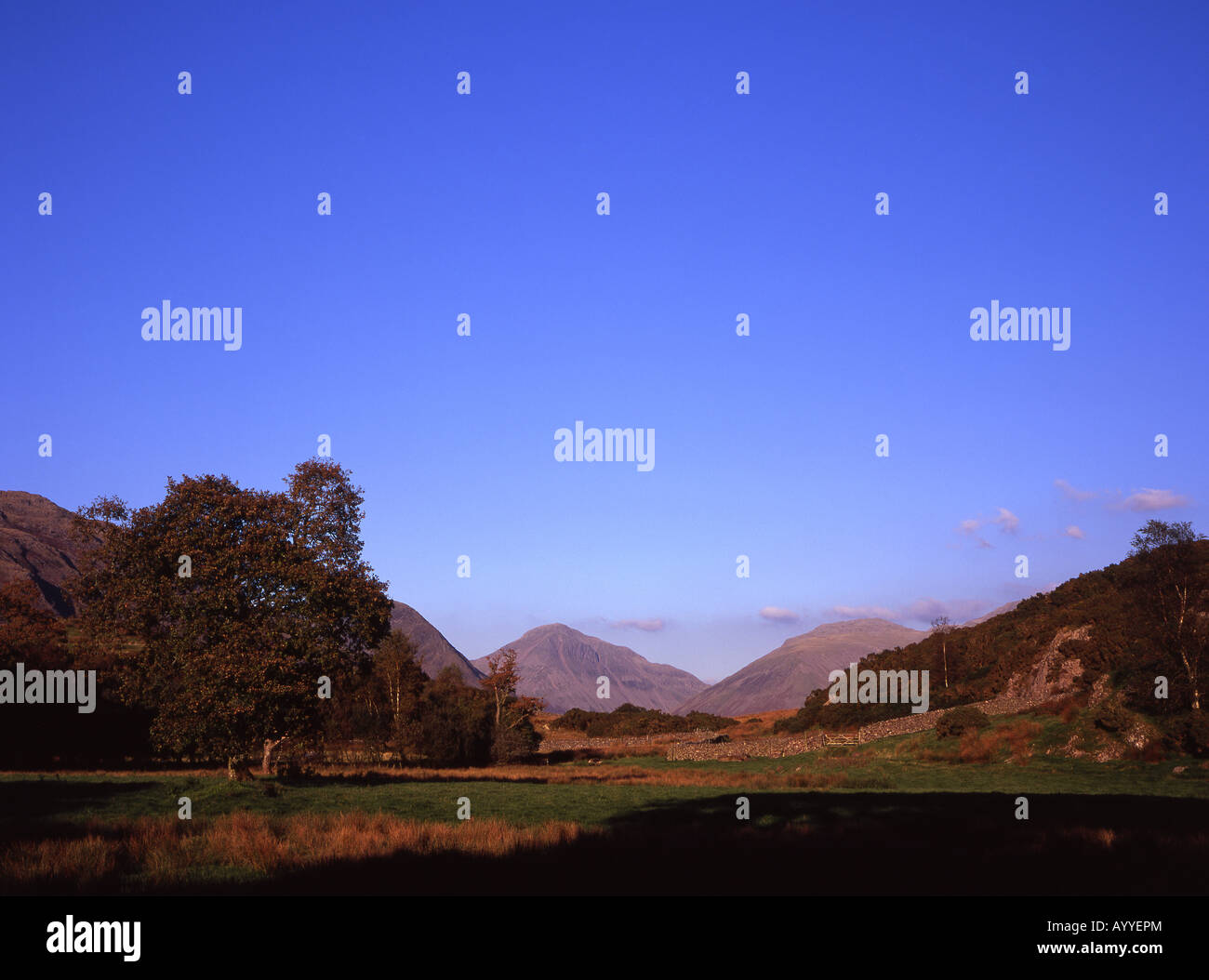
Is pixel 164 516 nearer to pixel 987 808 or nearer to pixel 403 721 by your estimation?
pixel 987 808

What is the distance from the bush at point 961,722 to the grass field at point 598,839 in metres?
20.7

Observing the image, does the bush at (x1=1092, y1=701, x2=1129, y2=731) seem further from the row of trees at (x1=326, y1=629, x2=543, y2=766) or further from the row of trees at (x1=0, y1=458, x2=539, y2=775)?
the row of trees at (x1=326, y1=629, x2=543, y2=766)

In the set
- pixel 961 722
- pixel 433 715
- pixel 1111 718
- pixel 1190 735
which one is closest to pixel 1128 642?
pixel 1111 718

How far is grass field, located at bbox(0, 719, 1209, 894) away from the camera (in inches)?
626

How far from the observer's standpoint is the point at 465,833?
21.8 metres

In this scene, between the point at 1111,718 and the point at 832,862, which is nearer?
the point at 832,862

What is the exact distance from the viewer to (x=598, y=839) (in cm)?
2180

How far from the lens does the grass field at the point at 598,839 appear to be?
15898 mm

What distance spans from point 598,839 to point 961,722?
4901cm

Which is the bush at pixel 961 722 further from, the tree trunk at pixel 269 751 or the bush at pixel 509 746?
the tree trunk at pixel 269 751

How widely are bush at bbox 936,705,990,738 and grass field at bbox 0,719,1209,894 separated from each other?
67.9 ft

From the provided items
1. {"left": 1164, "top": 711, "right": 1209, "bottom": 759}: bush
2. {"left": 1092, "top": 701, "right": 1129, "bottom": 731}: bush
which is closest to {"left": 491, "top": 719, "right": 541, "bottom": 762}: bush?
{"left": 1092, "top": 701, "right": 1129, "bottom": 731}: bush

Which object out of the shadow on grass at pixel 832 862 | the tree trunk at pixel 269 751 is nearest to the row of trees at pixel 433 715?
the tree trunk at pixel 269 751

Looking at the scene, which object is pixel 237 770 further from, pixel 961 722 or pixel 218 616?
pixel 961 722
